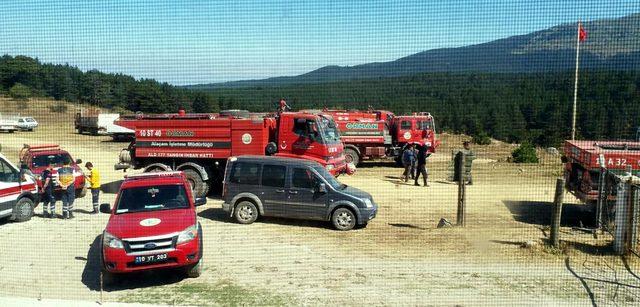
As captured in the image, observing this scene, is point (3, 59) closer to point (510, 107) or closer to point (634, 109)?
point (510, 107)

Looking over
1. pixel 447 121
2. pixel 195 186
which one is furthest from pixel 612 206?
pixel 447 121

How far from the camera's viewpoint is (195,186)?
8.21 m

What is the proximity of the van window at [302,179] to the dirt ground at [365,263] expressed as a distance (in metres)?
0.56

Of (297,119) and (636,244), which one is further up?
(297,119)

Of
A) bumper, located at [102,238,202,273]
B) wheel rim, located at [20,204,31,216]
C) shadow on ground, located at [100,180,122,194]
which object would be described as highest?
bumper, located at [102,238,202,273]

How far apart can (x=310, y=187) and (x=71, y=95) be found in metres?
8.06

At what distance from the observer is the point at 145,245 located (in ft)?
13.5

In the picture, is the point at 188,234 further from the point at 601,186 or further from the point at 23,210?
the point at 601,186

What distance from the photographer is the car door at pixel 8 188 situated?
246 inches

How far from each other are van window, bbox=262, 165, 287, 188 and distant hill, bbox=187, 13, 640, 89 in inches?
65.3

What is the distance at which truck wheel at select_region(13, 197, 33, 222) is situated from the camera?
21.4ft

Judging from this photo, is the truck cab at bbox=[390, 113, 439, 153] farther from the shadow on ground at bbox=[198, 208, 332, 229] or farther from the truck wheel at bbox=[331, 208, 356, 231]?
the truck wheel at bbox=[331, 208, 356, 231]

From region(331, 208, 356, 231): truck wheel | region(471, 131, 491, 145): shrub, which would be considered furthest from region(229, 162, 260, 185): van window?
region(471, 131, 491, 145): shrub

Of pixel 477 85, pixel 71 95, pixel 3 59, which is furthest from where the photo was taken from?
pixel 71 95
